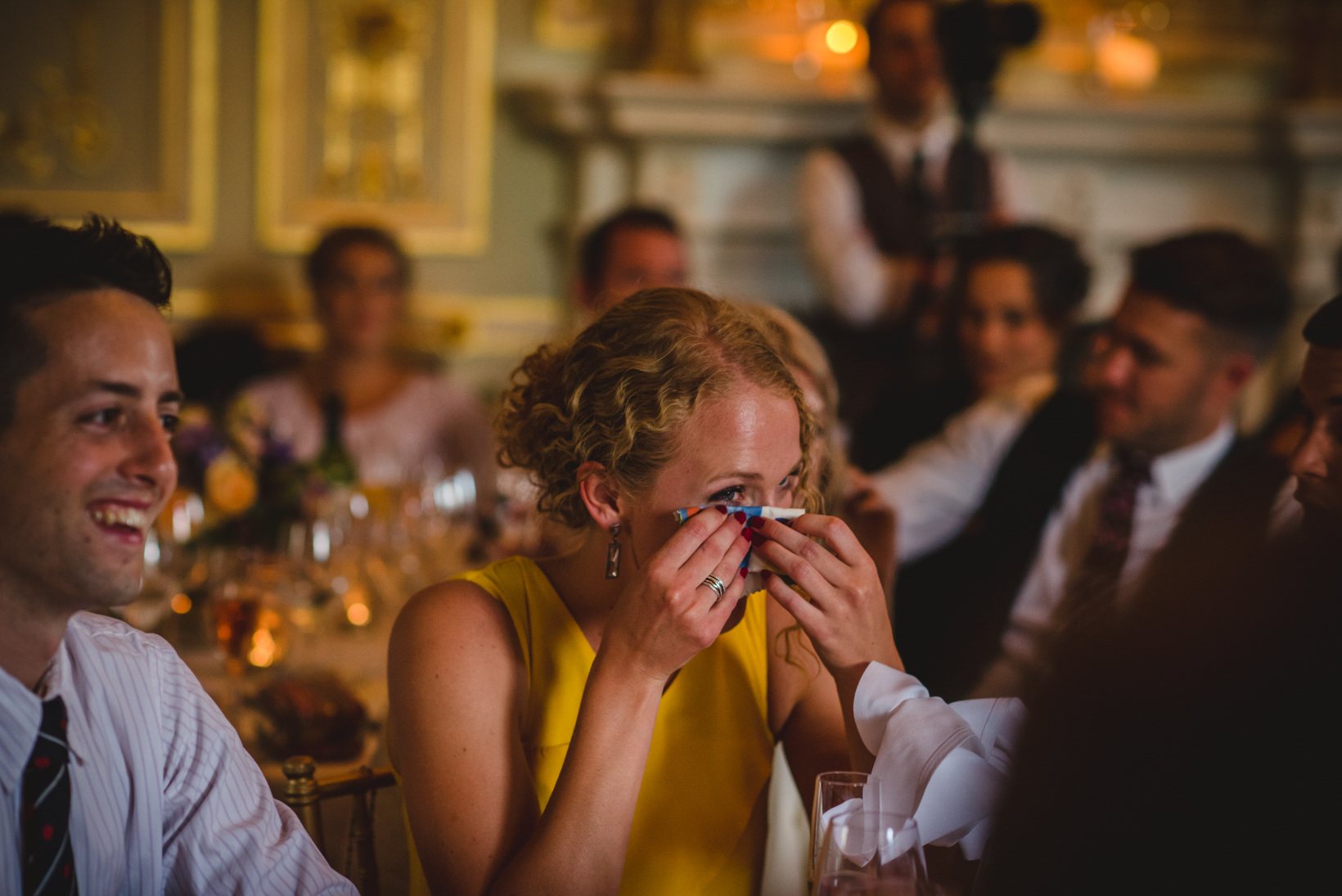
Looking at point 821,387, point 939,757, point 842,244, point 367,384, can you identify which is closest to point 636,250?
point 842,244

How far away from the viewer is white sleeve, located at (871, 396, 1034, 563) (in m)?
2.66

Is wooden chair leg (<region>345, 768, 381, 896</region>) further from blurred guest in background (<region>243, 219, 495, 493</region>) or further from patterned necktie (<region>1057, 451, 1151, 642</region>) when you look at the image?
blurred guest in background (<region>243, 219, 495, 493</region>)

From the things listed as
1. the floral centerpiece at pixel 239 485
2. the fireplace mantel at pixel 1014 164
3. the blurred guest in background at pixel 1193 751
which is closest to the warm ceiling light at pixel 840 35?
the fireplace mantel at pixel 1014 164

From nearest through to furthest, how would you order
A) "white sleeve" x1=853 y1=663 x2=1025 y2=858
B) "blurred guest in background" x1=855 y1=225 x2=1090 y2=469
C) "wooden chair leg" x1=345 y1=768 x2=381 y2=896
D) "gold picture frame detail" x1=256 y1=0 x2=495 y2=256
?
"white sleeve" x1=853 y1=663 x2=1025 y2=858
"wooden chair leg" x1=345 y1=768 x2=381 y2=896
"blurred guest in background" x1=855 y1=225 x2=1090 y2=469
"gold picture frame detail" x1=256 y1=0 x2=495 y2=256

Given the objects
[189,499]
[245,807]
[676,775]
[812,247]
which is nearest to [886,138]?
[812,247]

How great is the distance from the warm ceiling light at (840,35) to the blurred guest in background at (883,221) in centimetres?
51

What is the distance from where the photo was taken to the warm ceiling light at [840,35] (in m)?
4.30

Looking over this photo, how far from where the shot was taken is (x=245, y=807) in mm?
1125

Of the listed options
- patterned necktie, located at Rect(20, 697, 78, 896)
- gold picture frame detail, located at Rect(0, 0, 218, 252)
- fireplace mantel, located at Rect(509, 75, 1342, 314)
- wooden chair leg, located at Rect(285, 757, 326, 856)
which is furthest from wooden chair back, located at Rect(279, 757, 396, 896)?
gold picture frame detail, located at Rect(0, 0, 218, 252)

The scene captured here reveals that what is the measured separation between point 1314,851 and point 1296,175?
4458mm

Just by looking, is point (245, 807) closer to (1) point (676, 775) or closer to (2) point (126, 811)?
(2) point (126, 811)

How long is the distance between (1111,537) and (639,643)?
1.40 m

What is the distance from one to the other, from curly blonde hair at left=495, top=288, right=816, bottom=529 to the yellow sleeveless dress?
15 centimetres

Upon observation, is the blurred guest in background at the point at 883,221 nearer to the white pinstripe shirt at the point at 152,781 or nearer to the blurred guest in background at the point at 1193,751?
the white pinstripe shirt at the point at 152,781
